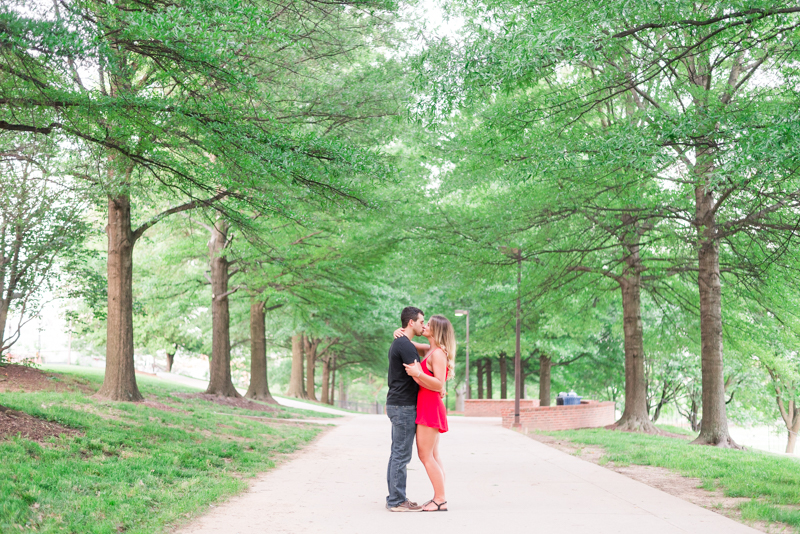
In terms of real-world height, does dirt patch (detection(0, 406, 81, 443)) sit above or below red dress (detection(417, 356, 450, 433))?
below

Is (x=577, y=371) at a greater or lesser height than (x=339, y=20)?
lesser

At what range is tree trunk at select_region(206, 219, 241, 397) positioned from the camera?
22078 mm

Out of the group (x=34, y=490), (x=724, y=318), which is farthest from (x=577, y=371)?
(x=34, y=490)

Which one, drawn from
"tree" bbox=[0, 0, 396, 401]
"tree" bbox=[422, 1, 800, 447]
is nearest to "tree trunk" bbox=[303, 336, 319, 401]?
"tree" bbox=[0, 0, 396, 401]

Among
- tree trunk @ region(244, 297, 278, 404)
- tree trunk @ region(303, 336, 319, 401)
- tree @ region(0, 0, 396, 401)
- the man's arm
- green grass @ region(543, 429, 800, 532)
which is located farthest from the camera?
tree trunk @ region(303, 336, 319, 401)

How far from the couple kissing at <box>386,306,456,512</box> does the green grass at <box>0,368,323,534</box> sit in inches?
74.5

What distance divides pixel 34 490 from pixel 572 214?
13204 mm

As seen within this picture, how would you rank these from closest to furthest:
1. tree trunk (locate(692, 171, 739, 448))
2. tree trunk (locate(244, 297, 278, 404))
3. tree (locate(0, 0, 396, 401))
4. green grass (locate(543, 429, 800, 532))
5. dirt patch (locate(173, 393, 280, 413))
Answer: green grass (locate(543, 429, 800, 532)) → tree (locate(0, 0, 396, 401)) → tree trunk (locate(692, 171, 739, 448)) → dirt patch (locate(173, 393, 280, 413)) → tree trunk (locate(244, 297, 278, 404))

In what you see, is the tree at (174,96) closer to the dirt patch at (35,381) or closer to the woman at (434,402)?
the woman at (434,402)

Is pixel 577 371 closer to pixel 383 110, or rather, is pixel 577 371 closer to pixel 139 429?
pixel 383 110

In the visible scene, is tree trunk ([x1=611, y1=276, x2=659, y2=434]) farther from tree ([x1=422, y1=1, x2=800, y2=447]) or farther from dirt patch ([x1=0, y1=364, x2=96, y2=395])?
dirt patch ([x1=0, y1=364, x2=96, y2=395])

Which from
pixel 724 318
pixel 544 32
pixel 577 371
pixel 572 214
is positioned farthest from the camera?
pixel 577 371

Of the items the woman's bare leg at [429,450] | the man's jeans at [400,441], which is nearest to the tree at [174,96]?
the man's jeans at [400,441]

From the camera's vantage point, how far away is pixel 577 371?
38250mm
